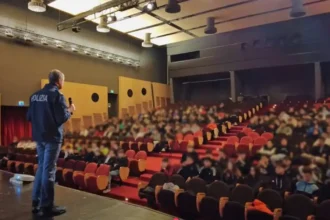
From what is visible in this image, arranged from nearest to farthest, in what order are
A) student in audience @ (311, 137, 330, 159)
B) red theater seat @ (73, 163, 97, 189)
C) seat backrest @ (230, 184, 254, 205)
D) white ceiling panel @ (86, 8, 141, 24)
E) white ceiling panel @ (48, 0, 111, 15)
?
1. seat backrest @ (230, 184, 254, 205)
2. student in audience @ (311, 137, 330, 159)
3. red theater seat @ (73, 163, 97, 189)
4. white ceiling panel @ (48, 0, 111, 15)
5. white ceiling panel @ (86, 8, 141, 24)

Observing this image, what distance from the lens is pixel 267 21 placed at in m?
8.08

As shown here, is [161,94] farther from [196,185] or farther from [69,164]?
[196,185]

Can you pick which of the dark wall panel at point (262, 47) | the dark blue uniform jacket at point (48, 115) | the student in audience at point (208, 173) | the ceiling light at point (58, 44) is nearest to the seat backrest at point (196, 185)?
the student in audience at point (208, 173)

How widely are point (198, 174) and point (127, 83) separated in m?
6.86

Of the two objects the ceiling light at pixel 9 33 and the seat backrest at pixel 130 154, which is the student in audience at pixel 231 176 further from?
the ceiling light at pixel 9 33

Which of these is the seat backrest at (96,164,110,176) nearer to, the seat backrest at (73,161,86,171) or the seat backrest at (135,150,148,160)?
the seat backrest at (73,161,86,171)

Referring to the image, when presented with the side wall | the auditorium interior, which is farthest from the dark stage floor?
the side wall

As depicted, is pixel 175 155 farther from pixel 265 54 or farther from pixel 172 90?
pixel 172 90

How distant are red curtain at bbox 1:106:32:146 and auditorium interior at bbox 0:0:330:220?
3 cm

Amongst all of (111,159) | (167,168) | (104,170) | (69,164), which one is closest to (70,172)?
(69,164)

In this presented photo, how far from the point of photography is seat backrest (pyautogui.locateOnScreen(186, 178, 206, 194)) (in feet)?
10.2

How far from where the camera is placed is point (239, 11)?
727 cm

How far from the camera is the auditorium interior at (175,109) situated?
2758 mm

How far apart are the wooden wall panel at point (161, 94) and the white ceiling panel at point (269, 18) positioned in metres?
2.82
